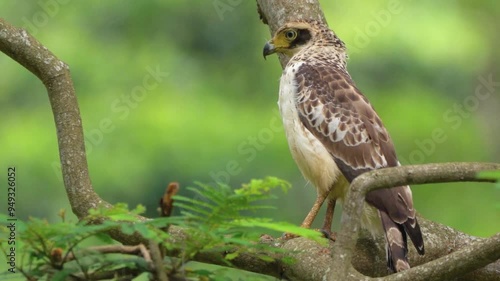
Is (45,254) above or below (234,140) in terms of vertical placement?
below

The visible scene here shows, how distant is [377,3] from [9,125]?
12.6ft

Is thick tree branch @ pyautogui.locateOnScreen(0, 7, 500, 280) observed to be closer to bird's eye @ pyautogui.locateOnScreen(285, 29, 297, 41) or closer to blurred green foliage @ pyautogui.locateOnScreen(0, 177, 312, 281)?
bird's eye @ pyautogui.locateOnScreen(285, 29, 297, 41)

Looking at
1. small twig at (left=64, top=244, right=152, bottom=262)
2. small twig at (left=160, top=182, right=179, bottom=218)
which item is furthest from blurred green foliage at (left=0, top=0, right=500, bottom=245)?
small twig at (left=160, top=182, right=179, bottom=218)

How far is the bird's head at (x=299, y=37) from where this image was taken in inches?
211

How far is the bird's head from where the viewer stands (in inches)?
211

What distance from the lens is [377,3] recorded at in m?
10.8

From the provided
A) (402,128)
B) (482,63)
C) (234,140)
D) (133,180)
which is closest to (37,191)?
(133,180)

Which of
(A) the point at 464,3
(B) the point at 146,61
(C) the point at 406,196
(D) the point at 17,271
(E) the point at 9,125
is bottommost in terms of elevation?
(D) the point at 17,271

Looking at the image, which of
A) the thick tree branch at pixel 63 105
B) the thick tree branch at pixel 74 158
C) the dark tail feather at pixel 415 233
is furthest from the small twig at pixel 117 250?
the dark tail feather at pixel 415 233

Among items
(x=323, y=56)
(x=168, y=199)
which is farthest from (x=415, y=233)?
(x=168, y=199)

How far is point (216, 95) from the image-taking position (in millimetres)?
10883

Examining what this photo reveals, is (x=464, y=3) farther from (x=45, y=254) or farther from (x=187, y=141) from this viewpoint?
(x=45, y=254)

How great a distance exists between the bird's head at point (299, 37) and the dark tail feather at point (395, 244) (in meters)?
1.21

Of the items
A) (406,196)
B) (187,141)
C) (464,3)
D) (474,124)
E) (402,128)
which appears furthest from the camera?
(464,3)
